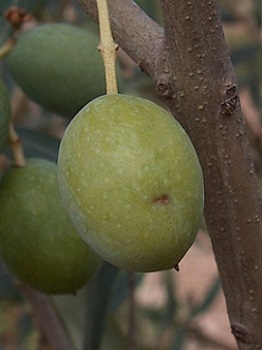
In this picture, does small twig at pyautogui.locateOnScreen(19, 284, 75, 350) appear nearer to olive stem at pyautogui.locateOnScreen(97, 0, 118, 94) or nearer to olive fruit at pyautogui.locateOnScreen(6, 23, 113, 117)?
olive fruit at pyautogui.locateOnScreen(6, 23, 113, 117)

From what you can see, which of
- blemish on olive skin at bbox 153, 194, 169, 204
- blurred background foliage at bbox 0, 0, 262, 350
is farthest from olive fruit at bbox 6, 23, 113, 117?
blemish on olive skin at bbox 153, 194, 169, 204

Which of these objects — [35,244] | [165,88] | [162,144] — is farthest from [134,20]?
[35,244]

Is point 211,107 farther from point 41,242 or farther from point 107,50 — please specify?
point 41,242

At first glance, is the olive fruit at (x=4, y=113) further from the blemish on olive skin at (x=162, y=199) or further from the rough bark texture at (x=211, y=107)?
the blemish on olive skin at (x=162, y=199)

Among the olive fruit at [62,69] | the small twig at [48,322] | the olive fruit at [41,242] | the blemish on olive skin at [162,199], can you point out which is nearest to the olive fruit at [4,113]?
the olive fruit at [41,242]

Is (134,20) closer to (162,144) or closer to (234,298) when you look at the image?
(162,144)
